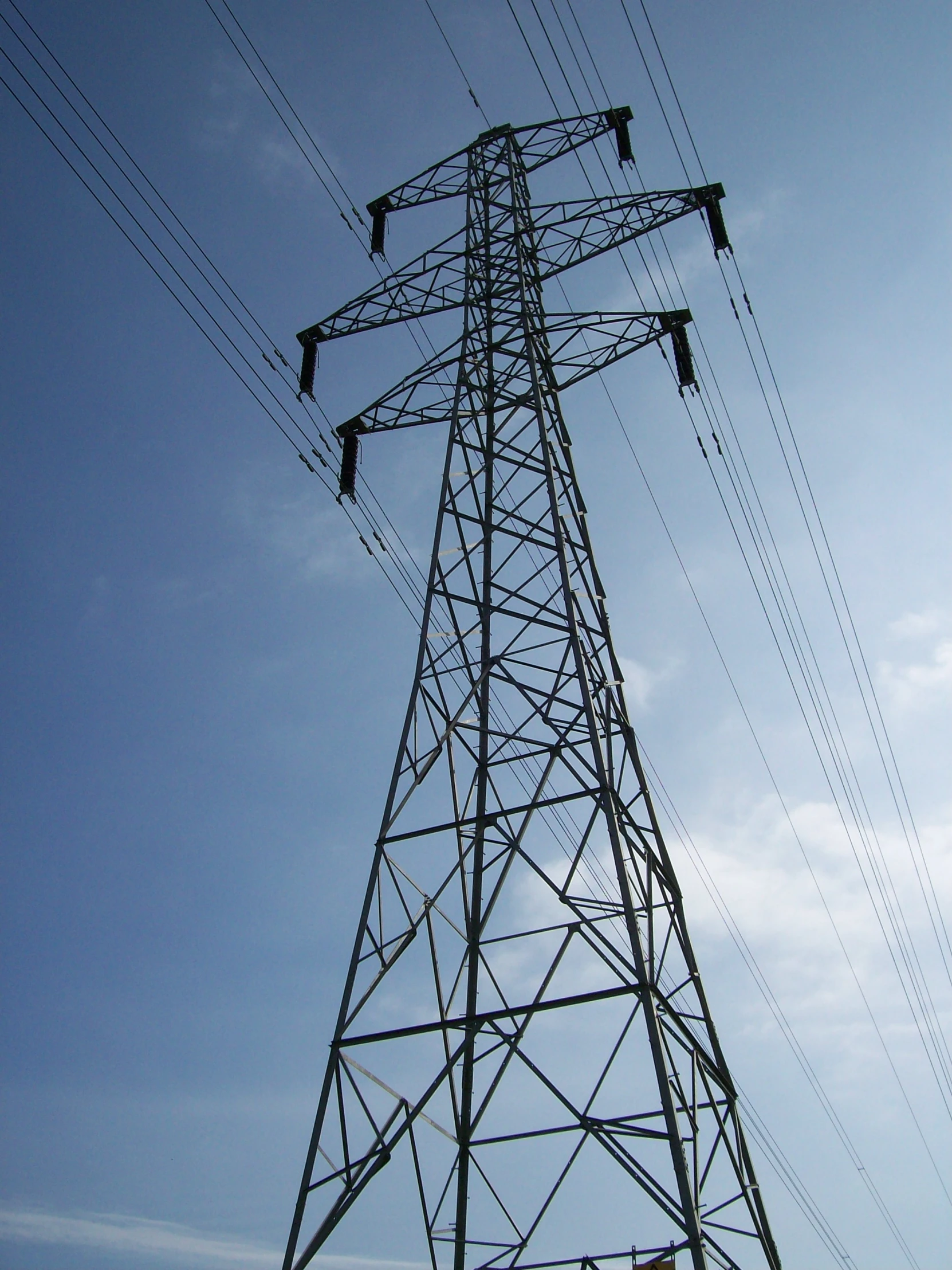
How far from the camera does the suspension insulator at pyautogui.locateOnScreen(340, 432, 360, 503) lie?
15.5m

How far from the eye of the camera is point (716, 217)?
54.3ft

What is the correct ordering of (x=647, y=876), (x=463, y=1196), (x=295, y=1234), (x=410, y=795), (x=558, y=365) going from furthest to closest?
1. (x=558, y=365)
2. (x=410, y=795)
3. (x=647, y=876)
4. (x=463, y=1196)
5. (x=295, y=1234)

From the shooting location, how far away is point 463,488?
1351 cm

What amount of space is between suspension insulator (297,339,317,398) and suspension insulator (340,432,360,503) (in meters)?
1.51

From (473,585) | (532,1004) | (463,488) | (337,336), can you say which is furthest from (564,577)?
(337,336)

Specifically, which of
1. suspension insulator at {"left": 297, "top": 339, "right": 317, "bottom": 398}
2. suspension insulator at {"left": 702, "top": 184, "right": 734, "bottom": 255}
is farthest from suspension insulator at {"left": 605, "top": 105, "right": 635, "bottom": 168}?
suspension insulator at {"left": 297, "top": 339, "right": 317, "bottom": 398}

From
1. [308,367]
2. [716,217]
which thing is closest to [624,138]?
[716,217]

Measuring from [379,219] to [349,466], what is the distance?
6643 millimetres

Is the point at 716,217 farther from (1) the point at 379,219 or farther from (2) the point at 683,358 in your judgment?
(1) the point at 379,219

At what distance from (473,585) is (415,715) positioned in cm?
250

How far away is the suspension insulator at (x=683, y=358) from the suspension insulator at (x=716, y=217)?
234 cm

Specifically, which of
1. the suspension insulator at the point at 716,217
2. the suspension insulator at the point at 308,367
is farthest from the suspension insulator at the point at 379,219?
the suspension insulator at the point at 716,217

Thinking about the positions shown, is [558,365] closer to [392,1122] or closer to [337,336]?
[337,336]

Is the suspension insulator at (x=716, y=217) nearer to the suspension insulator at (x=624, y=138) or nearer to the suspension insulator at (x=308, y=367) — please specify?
the suspension insulator at (x=624, y=138)
